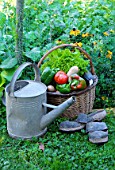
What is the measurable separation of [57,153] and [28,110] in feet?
1.38

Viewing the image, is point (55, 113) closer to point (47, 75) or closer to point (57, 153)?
point (57, 153)

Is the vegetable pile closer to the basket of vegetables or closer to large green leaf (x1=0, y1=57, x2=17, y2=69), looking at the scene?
the basket of vegetables

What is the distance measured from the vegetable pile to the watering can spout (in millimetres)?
303

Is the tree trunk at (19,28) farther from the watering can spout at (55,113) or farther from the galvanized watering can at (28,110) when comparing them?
the watering can spout at (55,113)

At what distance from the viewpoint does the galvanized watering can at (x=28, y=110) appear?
289 cm

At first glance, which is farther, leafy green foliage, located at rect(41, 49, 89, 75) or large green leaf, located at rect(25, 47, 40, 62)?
large green leaf, located at rect(25, 47, 40, 62)

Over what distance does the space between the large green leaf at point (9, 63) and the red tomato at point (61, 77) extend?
0.49 metres

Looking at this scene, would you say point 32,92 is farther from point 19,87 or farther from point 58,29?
point 58,29

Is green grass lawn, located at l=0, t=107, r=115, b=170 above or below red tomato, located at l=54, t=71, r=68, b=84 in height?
below

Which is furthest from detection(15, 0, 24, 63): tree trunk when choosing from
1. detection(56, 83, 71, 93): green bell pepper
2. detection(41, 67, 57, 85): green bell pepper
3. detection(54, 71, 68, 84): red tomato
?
detection(56, 83, 71, 93): green bell pepper

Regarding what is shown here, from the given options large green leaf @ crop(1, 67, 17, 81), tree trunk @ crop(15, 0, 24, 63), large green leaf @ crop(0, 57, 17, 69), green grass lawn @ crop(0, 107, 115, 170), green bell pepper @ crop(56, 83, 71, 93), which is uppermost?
tree trunk @ crop(15, 0, 24, 63)

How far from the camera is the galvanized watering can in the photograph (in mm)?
2889

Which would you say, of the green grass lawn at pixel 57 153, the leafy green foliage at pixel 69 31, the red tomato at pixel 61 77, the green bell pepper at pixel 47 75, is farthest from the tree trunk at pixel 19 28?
the green grass lawn at pixel 57 153

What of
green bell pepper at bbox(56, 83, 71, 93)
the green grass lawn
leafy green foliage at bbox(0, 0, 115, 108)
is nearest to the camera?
the green grass lawn
